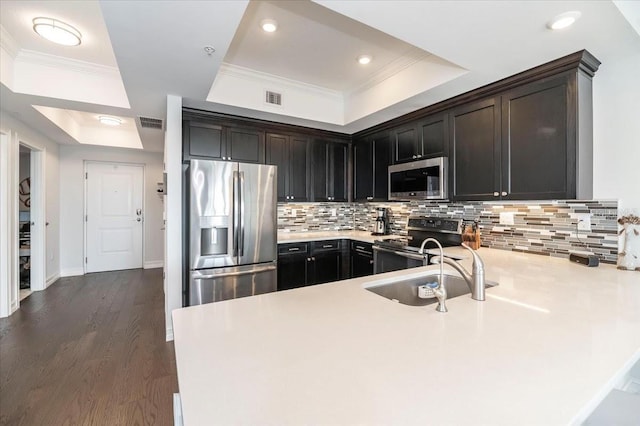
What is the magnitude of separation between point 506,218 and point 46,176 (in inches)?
246

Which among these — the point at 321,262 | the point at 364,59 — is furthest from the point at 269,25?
the point at 321,262

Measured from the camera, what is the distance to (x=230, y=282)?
9.65 ft

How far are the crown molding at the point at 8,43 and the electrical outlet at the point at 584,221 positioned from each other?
4.57 meters

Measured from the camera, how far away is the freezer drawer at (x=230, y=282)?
2.83m

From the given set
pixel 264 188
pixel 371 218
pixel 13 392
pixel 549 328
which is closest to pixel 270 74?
pixel 264 188

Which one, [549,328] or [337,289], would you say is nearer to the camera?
[549,328]

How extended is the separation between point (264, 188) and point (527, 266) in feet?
7.65

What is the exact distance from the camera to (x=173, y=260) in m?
2.92

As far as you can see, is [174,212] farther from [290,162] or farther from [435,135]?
[435,135]

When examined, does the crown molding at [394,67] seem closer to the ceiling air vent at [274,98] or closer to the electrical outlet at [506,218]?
the ceiling air vent at [274,98]

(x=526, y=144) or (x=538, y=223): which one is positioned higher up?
(x=526, y=144)

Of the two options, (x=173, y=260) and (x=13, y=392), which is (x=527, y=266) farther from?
(x=13, y=392)

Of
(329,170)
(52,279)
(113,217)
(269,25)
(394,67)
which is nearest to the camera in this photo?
(269,25)

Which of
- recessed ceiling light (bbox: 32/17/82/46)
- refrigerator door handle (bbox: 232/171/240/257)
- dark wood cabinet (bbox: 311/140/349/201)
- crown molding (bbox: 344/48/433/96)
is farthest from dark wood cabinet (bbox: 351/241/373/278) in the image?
recessed ceiling light (bbox: 32/17/82/46)
